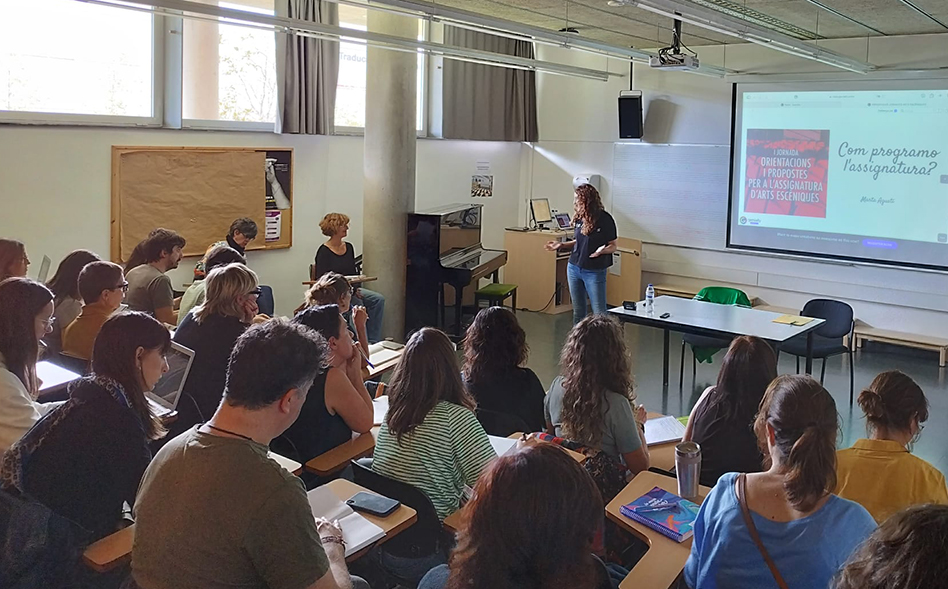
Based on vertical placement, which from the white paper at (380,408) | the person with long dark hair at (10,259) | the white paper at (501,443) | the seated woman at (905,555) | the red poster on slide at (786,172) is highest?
the red poster on slide at (786,172)

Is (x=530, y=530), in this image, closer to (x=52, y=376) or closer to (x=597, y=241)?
(x=52, y=376)

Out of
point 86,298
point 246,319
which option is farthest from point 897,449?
point 86,298

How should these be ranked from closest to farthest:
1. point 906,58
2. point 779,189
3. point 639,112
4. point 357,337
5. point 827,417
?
1. point 827,417
2. point 357,337
3. point 906,58
4. point 779,189
5. point 639,112

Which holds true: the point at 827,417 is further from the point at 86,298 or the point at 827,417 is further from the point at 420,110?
the point at 420,110

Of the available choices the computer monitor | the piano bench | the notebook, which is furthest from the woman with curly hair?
the computer monitor

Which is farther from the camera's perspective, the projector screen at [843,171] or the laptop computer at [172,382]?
the projector screen at [843,171]

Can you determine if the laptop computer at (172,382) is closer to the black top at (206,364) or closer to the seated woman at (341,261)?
the black top at (206,364)

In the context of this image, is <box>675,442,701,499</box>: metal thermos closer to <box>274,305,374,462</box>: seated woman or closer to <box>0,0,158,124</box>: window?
<box>274,305,374,462</box>: seated woman

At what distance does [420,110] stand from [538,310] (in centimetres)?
262

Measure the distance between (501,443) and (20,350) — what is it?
6.00 ft

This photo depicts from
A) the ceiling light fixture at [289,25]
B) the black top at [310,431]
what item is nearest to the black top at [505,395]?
the black top at [310,431]

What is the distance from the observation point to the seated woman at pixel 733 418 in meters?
3.17

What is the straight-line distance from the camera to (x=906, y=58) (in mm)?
7875

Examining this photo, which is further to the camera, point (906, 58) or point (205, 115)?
point (906, 58)
